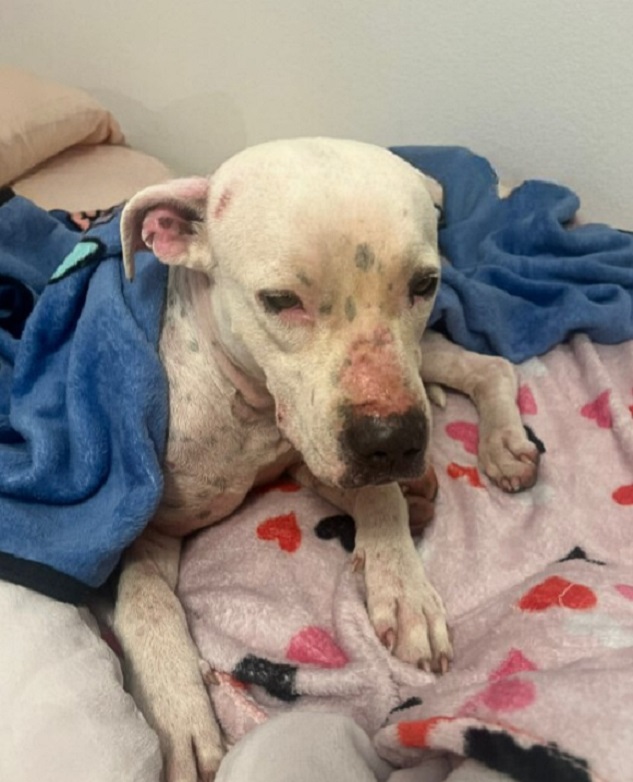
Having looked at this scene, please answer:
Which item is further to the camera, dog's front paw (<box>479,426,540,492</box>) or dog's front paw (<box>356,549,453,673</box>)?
dog's front paw (<box>479,426,540,492</box>)

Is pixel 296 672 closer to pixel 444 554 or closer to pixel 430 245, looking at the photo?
pixel 444 554

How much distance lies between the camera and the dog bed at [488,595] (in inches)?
41.7

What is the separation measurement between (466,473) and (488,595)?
0.31m

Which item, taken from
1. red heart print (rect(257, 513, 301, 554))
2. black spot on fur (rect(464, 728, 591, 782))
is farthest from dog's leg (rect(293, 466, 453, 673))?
black spot on fur (rect(464, 728, 591, 782))

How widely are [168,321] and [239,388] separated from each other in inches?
7.0

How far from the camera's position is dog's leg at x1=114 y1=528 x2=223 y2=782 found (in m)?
1.27

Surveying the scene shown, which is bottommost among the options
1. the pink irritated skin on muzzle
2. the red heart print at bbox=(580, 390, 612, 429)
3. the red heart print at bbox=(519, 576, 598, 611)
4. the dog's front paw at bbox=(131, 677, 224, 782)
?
the dog's front paw at bbox=(131, 677, 224, 782)

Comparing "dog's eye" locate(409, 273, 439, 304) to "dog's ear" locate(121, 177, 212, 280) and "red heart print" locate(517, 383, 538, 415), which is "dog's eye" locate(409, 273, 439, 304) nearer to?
"dog's ear" locate(121, 177, 212, 280)

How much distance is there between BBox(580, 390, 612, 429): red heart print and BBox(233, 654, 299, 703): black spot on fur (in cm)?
85

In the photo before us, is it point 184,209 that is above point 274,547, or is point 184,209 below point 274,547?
above

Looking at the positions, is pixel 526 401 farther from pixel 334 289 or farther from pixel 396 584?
pixel 334 289

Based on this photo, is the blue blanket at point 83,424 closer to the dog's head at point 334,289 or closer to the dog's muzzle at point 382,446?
the dog's head at point 334,289

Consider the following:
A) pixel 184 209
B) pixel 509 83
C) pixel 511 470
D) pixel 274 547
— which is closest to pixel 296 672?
pixel 274 547

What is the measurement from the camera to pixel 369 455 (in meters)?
1.20
